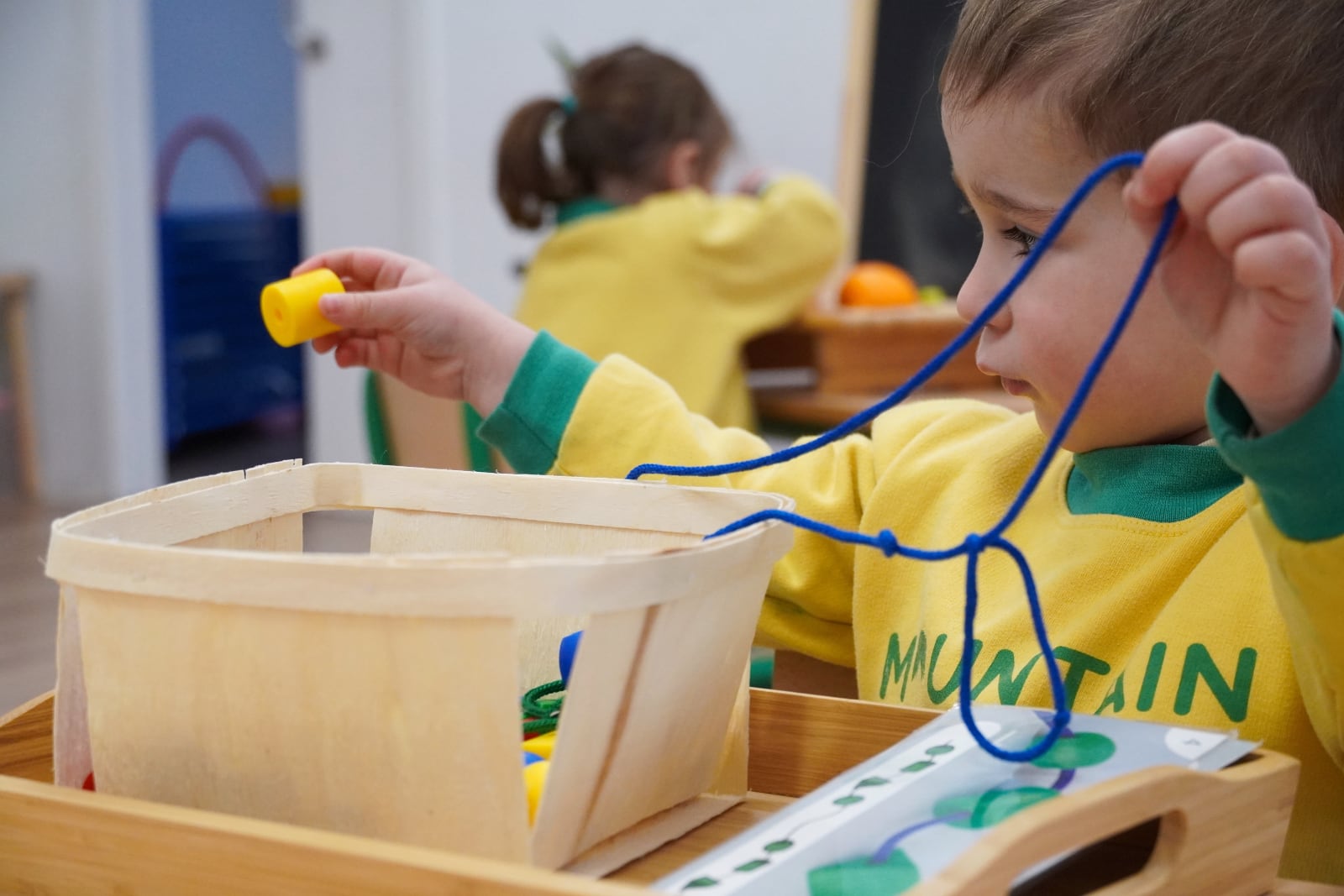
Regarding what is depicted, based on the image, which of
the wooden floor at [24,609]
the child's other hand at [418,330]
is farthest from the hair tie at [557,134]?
the child's other hand at [418,330]

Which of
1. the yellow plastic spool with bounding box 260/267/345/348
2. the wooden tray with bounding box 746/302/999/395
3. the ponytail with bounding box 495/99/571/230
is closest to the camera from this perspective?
the yellow plastic spool with bounding box 260/267/345/348

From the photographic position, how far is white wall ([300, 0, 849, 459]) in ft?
10.2

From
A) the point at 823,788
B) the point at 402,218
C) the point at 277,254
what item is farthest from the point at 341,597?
the point at 277,254

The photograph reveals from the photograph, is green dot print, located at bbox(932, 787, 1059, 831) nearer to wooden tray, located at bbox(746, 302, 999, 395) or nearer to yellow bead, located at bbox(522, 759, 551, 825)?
yellow bead, located at bbox(522, 759, 551, 825)

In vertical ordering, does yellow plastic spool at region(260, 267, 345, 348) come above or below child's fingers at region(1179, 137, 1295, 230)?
below

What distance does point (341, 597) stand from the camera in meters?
0.40

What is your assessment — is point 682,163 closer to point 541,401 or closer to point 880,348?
point 880,348

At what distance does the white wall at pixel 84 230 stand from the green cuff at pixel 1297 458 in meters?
3.39

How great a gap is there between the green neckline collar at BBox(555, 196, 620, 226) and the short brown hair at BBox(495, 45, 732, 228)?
2 centimetres

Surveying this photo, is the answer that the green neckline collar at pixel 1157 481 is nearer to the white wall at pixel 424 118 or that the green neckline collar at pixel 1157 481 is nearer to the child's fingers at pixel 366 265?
the child's fingers at pixel 366 265

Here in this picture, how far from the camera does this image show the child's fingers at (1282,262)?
1.40 ft

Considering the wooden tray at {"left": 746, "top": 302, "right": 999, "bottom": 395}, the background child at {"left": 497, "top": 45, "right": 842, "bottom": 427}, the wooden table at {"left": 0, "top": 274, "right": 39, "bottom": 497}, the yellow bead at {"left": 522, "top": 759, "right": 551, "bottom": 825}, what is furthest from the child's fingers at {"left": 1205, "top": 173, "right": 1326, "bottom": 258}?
the wooden table at {"left": 0, "top": 274, "right": 39, "bottom": 497}

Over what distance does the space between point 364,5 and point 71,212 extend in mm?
989

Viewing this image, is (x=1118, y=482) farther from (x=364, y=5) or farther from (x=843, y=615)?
(x=364, y=5)
